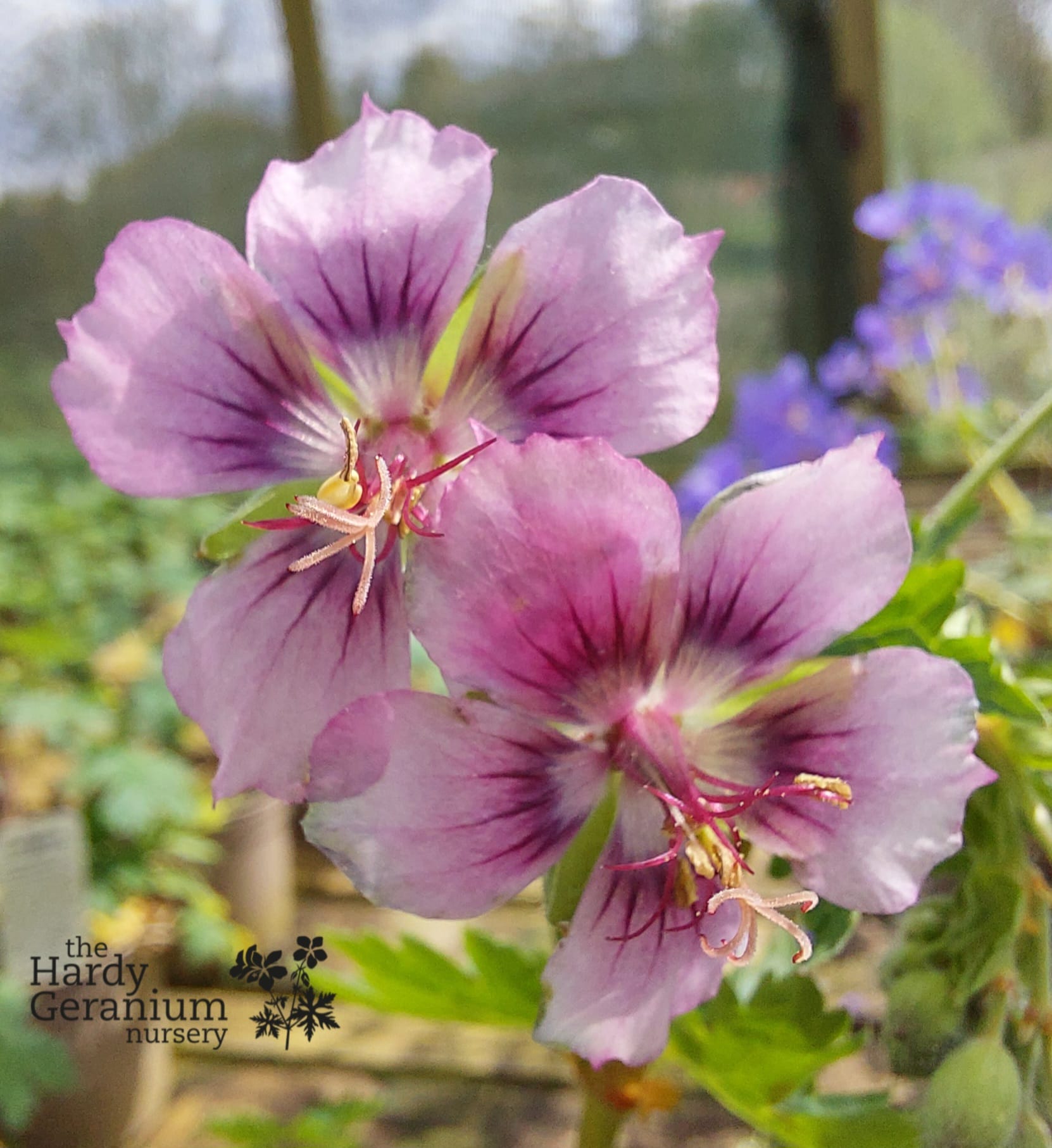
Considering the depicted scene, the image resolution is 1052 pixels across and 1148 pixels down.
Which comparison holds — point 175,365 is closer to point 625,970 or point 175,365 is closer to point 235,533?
point 235,533

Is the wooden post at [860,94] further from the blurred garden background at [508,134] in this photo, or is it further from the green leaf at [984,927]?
the green leaf at [984,927]

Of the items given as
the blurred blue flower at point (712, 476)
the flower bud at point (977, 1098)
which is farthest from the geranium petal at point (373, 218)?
the blurred blue flower at point (712, 476)

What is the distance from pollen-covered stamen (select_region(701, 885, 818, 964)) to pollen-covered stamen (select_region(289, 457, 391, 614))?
0.29 feet

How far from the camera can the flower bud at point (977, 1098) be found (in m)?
0.25

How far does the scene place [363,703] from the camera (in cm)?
18

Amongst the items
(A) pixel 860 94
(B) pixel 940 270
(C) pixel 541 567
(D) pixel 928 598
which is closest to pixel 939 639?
(D) pixel 928 598

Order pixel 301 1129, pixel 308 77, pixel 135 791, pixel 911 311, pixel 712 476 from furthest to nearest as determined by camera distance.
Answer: pixel 308 77, pixel 135 791, pixel 911 311, pixel 712 476, pixel 301 1129

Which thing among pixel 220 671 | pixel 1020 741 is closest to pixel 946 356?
pixel 1020 741

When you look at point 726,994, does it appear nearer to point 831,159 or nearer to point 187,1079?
point 187,1079

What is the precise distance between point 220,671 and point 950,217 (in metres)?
0.95

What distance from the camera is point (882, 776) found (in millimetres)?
202

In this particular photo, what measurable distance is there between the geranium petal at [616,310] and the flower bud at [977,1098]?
170 mm

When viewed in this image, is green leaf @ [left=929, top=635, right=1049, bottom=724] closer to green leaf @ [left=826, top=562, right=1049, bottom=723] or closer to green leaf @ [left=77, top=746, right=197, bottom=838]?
green leaf @ [left=826, top=562, right=1049, bottom=723]

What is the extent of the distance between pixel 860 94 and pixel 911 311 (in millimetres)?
1173
